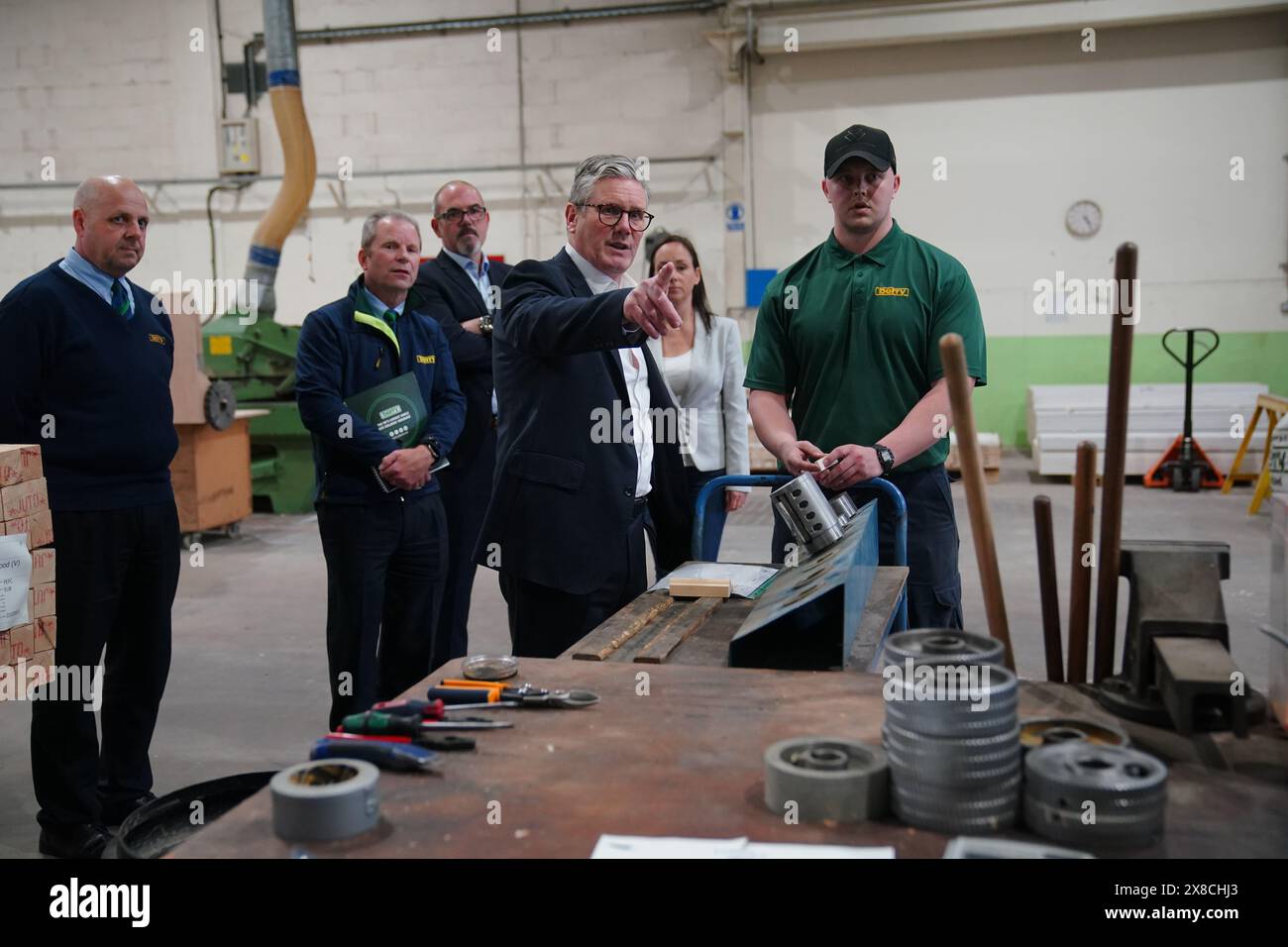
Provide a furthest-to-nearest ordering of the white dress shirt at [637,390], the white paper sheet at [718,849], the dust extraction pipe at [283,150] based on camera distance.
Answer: the dust extraction pipe at [283,150] < the white dress shirt at [637,390] < the white paper sheet at [718,849]

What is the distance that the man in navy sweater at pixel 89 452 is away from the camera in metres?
2.37

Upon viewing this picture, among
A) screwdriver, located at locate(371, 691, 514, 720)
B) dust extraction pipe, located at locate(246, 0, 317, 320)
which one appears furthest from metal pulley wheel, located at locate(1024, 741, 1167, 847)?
dust extraction pipe, located at locate(246, 0, 317, 320)

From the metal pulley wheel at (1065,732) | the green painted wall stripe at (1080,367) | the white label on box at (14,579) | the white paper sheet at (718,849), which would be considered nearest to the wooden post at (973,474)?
the metal pulley wheel at (1065,732)

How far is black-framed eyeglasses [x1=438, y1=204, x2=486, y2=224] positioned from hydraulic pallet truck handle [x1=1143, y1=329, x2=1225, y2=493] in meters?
5.04

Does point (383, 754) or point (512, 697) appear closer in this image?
point (383, 754)

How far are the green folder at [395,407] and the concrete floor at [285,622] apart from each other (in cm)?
94

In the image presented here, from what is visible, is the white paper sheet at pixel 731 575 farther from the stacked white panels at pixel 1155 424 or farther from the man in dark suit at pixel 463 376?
the stacked white panels at pixel 1155 424

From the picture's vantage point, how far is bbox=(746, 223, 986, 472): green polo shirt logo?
234 cm

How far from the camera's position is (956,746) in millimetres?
967

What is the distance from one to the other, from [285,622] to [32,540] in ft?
7.66

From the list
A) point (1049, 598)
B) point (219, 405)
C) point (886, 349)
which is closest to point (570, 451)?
point (886, 349)

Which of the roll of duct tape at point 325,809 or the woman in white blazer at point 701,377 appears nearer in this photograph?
the roll of duct tape at point 325,809

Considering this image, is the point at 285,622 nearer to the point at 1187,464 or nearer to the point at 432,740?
the point at 432,740
